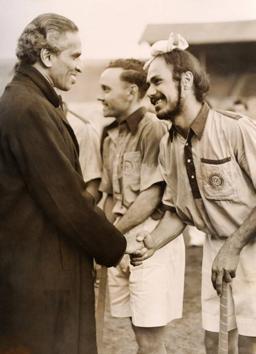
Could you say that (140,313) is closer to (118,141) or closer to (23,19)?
(118,141)

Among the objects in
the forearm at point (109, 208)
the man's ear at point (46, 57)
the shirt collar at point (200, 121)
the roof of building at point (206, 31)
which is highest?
the roof of building at point (206, 31)

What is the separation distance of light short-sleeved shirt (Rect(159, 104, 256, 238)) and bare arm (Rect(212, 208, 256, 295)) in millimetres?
22

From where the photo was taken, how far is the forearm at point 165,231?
1.71m

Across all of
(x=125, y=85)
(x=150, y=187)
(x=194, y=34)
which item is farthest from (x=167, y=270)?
(x=194, y=34)

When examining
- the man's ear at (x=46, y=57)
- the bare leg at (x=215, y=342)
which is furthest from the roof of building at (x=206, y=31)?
the bare leg at (x=215, y=342)

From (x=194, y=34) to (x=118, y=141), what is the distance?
1.41 feet

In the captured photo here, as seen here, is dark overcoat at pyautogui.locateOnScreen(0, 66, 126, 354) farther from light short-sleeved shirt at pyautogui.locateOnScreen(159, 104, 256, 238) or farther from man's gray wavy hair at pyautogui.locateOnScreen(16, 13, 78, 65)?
light short-sleeved shirt at pyautogui.locateOnScreen(159, 104, 256, 238)

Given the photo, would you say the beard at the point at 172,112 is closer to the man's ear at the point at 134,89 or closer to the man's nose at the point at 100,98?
the man's ear at the point at 134,89

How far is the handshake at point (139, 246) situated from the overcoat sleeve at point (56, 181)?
4.8 inches

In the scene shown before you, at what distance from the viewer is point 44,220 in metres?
1.58

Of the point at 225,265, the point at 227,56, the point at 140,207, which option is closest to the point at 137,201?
the point at 140,207

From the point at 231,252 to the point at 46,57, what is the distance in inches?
33.1

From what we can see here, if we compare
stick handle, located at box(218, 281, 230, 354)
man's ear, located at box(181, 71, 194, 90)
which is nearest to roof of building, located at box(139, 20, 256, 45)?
man's ear, located at box(181, 71, 194, 90)

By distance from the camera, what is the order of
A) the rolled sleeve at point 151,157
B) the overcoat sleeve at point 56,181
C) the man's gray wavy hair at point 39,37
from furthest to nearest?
the rolled sleeve at point 151,157 → the man's gray wavy hair at point 39,37 → the overcoat sleeve at point 56,181
